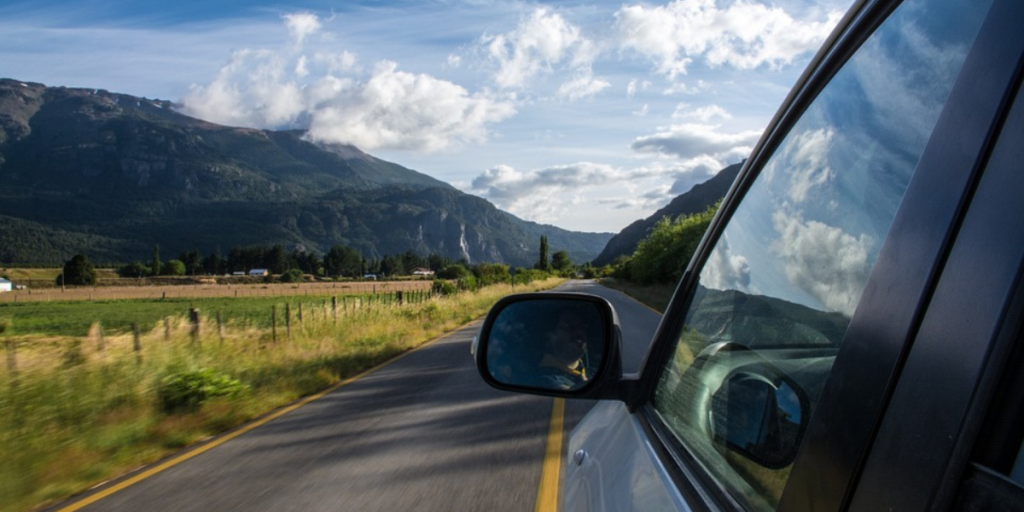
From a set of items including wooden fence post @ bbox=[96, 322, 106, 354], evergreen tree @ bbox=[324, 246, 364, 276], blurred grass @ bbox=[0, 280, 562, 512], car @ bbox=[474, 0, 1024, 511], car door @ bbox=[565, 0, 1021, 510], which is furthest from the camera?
evergreen tree @ bbox=[324, 246, 364, 276]

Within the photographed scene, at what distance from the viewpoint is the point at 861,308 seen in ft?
3.05

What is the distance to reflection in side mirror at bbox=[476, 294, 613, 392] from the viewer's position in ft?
7.04

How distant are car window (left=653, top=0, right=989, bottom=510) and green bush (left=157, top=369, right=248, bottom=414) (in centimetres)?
850

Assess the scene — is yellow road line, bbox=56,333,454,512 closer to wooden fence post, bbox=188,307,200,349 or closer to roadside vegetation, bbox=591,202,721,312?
wooden fence post, bbox=188,307,200,349

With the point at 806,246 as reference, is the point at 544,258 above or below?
above

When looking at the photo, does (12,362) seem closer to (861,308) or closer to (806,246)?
(806,246)

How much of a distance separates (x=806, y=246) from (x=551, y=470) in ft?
15.4

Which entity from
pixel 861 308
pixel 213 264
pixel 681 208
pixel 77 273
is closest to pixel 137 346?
pixel 861 308

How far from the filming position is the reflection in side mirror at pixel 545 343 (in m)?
2.15

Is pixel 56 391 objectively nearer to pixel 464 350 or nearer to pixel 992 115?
pixel 464 350

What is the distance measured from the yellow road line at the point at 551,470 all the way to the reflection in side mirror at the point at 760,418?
3.44m

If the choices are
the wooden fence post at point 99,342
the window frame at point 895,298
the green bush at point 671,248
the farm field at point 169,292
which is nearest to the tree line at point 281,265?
the farm field at point 169,292

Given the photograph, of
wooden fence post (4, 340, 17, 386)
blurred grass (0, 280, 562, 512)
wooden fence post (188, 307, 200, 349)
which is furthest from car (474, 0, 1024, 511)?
wooden fence post (188, 307, 200, 349)

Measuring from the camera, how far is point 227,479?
571 cm
